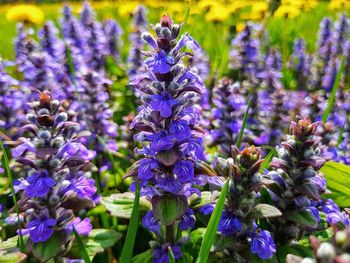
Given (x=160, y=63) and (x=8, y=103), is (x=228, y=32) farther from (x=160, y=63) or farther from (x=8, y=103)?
(x=160, y=63)

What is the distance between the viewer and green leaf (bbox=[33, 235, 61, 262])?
1.55m

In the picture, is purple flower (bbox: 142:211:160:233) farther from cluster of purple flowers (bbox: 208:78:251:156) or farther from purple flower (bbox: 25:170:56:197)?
cluster of purple flowers (bbox: 208:78:251:156)

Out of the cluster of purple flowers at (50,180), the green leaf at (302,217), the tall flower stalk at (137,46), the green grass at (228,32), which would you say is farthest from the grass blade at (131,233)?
the green grass at (228,32)

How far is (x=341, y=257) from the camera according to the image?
2.17 feet

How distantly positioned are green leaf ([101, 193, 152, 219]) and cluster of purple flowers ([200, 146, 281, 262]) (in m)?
0.31

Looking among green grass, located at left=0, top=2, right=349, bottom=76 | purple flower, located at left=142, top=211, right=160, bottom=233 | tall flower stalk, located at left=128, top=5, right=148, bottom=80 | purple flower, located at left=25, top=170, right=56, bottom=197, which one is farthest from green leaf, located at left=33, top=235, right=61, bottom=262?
green grass, located at left=0, top=2, right=349, bottom=76

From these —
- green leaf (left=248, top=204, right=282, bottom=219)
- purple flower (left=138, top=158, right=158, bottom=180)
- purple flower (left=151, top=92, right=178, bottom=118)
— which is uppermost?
purple flower (left=151, top=92, right=178, bottom=118)

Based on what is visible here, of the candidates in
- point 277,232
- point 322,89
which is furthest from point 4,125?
point 322,89

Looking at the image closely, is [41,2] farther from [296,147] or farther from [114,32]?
[296,147]

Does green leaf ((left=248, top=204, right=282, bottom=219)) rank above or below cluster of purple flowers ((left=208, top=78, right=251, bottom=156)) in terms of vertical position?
below

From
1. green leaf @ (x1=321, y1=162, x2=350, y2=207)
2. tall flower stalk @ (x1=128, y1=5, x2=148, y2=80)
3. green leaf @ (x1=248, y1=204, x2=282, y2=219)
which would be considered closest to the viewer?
green leaf @ (x1=248, y1=204, x2=282, y2=219)

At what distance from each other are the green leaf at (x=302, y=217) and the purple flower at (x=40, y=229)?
0.90m

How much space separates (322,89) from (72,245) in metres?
3.12

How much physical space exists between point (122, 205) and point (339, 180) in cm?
106
